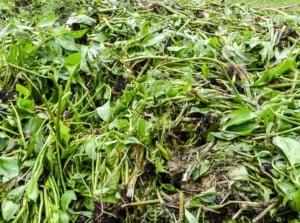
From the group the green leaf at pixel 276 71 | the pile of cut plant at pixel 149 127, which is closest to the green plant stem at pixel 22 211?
the pile of cut plant at pixel 149 127

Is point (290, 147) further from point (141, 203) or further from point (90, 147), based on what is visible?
point (90, 147)

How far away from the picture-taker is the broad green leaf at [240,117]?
155 centimetres

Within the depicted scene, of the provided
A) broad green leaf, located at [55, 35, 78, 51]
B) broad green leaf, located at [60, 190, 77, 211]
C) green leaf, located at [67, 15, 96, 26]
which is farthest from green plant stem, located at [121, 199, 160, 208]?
green leaf, located at [67, 15, 96, 26]

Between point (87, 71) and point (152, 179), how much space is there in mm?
506

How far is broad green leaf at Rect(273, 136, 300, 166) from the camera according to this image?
1.45 meters

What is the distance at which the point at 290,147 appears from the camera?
57.6 inches

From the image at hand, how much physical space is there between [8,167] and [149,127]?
15.6 inches

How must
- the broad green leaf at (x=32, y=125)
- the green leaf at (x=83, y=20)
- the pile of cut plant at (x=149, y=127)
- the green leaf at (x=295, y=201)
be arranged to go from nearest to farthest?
the green leaf at (x=295, y=201)
the pile of cut plant at (x=149, y=127)
the broad green leaf at (x=32, y=125)
the green leaf at (x=83, y=20)

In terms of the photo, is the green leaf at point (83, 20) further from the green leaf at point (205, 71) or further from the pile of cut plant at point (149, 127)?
the green leaf at point (205, 71)

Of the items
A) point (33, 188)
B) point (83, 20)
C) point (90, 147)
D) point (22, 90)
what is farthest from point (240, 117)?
point (83, 20)

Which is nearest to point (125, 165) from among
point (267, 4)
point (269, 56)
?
point (269, 56)

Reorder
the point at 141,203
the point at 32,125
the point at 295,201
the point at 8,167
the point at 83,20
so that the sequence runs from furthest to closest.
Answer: the point at 83,20 → the point at 32,125 → the point at 8,167 → the point at 141,203 → the point at 295,201

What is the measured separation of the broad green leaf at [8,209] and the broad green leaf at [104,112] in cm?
38

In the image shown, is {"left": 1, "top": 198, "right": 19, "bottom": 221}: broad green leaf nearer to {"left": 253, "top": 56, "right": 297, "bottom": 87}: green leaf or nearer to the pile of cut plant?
the pile of cut plant
